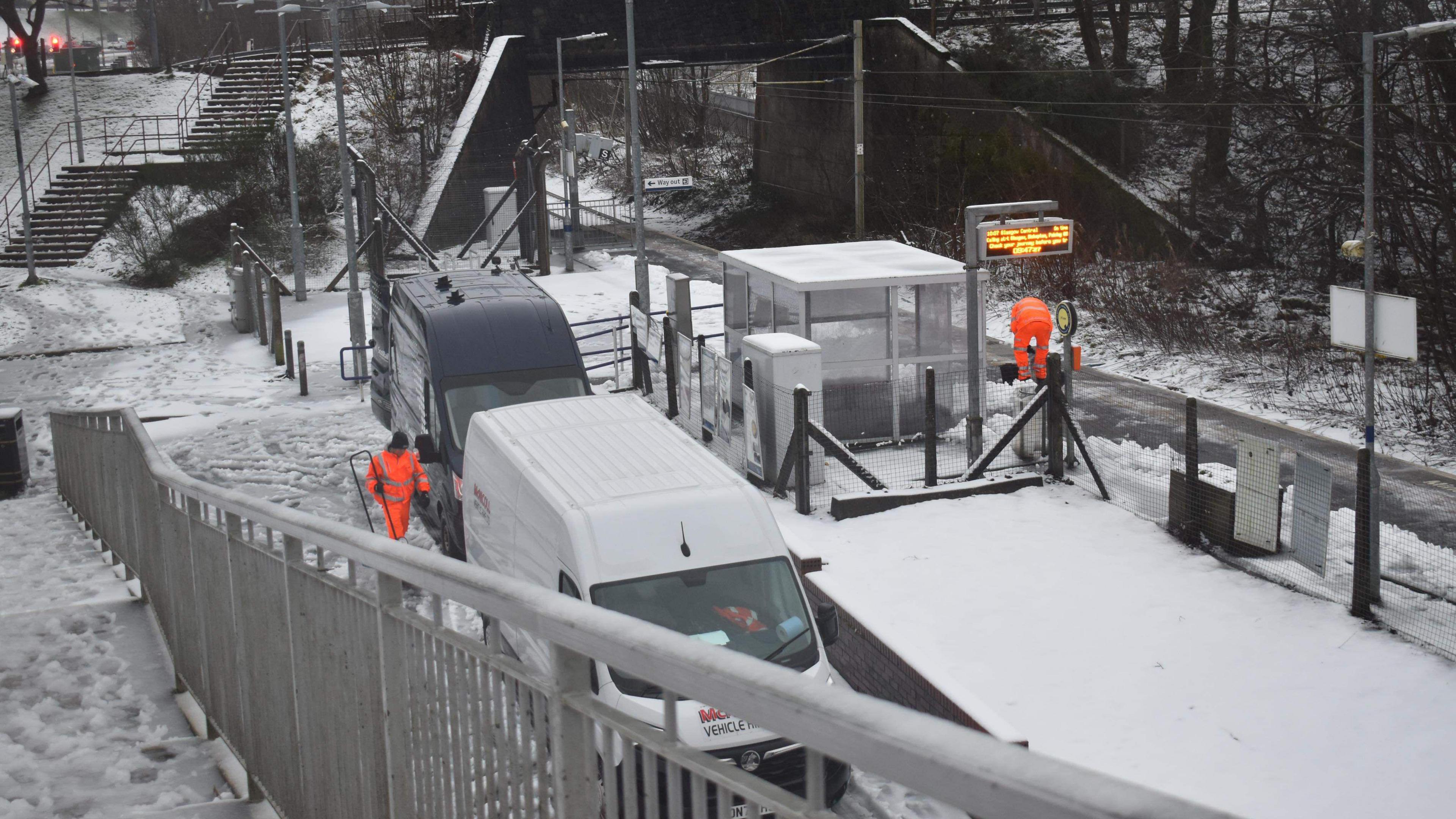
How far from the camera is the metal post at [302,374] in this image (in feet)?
74.3

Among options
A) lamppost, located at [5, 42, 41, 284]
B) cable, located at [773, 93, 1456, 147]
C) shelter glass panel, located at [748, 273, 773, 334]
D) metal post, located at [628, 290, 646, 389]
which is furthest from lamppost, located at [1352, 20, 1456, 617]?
lamppost, located at [5, 42, 41, 284]

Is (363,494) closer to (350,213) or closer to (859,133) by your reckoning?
(350,213)

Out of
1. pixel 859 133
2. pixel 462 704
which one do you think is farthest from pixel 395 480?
pixel 859 133

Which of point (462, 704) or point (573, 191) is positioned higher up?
point (573, 191)

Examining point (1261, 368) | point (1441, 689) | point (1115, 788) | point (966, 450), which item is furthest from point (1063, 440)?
point (1115, 788)

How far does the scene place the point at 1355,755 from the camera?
30.3 feet

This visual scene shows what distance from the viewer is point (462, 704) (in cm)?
300

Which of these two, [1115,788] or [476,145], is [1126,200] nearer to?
[476,145]

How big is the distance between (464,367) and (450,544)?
77.3 inches

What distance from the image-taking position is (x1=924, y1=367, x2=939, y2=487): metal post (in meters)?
15.5

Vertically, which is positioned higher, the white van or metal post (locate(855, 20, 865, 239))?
metal post (locate(855, 20, 865, 239))

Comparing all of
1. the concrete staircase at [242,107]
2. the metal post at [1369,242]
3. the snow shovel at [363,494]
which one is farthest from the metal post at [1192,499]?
the concrete staircase at [242,107]

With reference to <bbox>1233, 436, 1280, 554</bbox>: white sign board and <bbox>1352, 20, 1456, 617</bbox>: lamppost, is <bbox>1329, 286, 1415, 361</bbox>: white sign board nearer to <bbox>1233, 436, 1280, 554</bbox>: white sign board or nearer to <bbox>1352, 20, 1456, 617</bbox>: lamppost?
<bbox>1352, 20, 1456, 617</bbox>: lamppost

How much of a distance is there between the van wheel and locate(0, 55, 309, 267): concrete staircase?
30816mm
